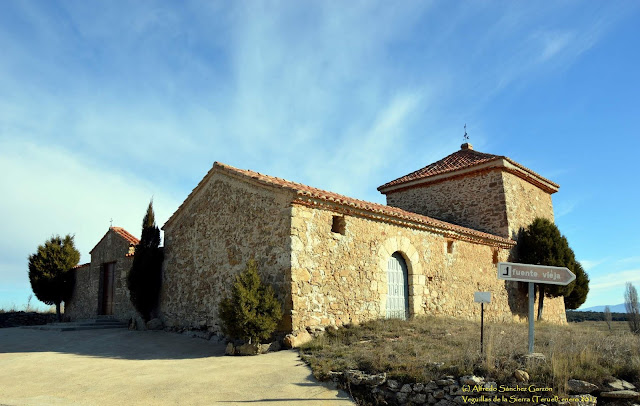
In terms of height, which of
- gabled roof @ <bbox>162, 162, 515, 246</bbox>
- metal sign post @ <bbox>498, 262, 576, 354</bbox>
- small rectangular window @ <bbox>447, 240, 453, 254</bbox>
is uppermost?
gabled roof @ <bbox>162, 162, 515, 246</bbox>

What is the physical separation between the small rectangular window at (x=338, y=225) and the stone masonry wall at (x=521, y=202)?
854cm

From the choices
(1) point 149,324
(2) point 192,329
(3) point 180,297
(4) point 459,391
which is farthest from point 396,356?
(1) point 149,324

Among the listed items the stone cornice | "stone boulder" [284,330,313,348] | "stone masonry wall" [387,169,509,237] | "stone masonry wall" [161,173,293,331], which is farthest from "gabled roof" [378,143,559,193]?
"stone boulder" [284,330,313,348]

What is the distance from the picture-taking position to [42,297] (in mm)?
17578

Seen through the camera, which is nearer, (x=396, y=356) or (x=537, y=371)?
(x=537, y=371)

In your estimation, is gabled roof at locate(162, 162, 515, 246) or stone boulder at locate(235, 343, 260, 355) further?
gabled roof at locate(162, 162, 515, 246)

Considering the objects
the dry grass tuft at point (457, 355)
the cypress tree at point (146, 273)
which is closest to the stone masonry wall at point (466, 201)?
the dry grass tuft at point (457, 355)

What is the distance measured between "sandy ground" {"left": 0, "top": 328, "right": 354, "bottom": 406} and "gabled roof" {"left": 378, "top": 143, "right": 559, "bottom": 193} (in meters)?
11.1

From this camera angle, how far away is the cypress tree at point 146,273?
13.3m

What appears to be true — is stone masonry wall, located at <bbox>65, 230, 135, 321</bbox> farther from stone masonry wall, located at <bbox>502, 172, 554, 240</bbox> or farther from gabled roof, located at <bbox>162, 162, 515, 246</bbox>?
stone masonry wall, located at <bbox>502, 172, 554, 240</bbox>

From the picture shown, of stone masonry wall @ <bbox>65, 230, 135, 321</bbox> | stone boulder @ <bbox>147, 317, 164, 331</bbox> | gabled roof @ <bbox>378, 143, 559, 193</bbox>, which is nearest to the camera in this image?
stone boulder @ <bbox>147, 317, 164, 331</bbox>

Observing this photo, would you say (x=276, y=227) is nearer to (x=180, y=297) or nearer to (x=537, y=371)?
(x=180, y=297)

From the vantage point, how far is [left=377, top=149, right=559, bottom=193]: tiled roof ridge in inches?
672

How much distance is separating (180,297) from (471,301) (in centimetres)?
866
